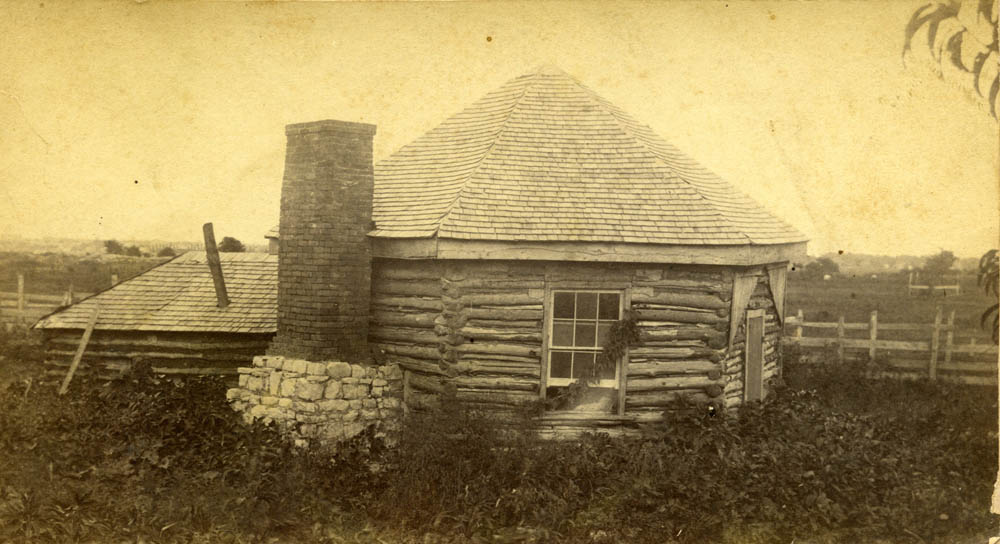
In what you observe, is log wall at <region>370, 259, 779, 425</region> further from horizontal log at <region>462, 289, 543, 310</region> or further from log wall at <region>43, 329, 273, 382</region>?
log wall at <region>43, 329, 273, 382</region>

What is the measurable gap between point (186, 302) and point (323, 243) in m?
3.32

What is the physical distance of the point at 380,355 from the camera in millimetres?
9469

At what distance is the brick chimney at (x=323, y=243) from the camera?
895cm

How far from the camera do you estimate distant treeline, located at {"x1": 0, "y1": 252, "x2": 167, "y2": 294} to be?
9336mm

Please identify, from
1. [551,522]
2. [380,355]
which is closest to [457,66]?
[380,355]

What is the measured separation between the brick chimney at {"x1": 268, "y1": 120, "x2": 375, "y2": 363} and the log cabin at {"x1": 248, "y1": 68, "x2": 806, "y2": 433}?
0.02m

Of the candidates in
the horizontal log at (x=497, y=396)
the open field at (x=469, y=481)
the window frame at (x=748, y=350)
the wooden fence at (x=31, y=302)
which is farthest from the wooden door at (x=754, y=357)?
the wooden fence at (x=31, y=302)

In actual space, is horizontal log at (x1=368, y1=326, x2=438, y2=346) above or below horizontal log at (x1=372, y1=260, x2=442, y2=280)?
below

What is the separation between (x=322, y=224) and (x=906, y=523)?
7983 mm

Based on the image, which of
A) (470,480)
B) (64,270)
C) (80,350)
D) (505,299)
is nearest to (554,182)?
(505,299)

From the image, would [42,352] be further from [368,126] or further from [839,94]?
[839,94]

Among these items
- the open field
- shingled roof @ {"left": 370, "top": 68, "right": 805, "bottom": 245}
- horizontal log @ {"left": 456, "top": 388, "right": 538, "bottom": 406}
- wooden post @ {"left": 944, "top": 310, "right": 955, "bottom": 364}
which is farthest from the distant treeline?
wooden post @ {"left": 944, "top": 310, "right": 955, "bottom": 364}

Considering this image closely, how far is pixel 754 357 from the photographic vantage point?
1029 centimetres

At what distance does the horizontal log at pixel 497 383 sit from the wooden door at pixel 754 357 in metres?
3.59
